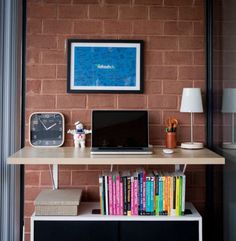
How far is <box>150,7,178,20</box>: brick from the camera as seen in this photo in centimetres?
240

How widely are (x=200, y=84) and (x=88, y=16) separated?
0.97m

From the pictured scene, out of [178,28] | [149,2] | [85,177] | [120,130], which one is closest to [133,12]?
[149,2]

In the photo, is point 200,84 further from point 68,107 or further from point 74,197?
point 74,197

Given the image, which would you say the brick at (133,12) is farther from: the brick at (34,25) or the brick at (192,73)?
the brick at (34,25)

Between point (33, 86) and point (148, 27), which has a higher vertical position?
point (148, 27)

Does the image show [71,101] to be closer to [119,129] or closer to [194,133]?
[119,129]

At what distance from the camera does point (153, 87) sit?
2.39 metres

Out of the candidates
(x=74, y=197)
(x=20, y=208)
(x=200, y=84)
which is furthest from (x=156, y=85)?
(x=20, y=208)

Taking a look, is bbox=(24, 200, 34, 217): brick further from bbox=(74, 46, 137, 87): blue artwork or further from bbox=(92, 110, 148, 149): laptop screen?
bbox=(74, 46, 137, 87): blue artwork

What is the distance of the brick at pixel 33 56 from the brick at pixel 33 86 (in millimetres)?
146

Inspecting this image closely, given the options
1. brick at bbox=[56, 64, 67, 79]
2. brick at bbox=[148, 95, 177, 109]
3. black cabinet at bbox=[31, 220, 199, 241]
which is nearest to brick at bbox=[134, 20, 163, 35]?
brick at bbox=[148, 95, 177, 109]

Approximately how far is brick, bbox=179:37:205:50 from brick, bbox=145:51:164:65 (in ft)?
0.57

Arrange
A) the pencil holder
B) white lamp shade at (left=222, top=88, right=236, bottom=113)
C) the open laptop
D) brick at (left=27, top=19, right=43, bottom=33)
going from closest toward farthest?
white lamp shade at (left=222, top=88, right=236, bottom=113) → the open laptop → the pencil holder → brick at (left=27, top=19, right=43, bottom=33)

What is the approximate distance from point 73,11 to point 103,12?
0.22m
